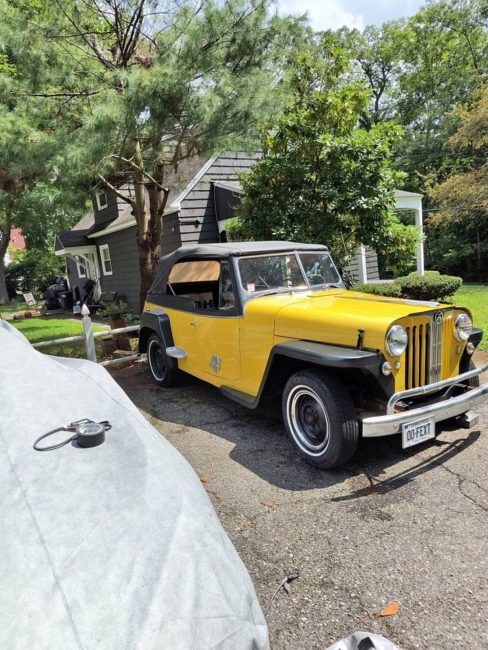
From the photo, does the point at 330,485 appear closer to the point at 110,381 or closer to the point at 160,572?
the point at 110,381

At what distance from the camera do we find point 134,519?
5.32 ft

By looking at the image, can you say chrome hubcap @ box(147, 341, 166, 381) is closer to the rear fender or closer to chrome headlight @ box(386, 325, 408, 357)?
the rear fender

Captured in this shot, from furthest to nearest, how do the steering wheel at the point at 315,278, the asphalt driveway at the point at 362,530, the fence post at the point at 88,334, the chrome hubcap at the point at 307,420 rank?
the fence post at the point at 88,334
the steering wheel at the point at 315,278
the chrome hubcap at the point at 307,420
the asphalt driveway at the point at 362,530

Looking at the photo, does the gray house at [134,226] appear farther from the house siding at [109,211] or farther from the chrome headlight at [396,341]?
the chrome headlight at [396,341]

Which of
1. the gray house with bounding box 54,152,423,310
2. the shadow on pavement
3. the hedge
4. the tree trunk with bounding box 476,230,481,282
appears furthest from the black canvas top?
the tree trunk with bounding box 476,230,481,282

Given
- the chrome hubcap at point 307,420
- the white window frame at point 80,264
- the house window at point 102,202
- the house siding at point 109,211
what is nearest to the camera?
the chrome hubcap at point 307,420

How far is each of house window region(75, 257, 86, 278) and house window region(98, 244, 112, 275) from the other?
2311mm

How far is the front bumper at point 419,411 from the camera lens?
2.95 meters

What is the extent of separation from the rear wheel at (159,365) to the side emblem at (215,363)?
1.06 m

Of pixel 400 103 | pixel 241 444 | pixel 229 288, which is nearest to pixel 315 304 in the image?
pixel 229 288

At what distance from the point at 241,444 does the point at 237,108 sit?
4539 mm

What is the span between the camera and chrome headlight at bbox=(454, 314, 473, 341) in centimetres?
364

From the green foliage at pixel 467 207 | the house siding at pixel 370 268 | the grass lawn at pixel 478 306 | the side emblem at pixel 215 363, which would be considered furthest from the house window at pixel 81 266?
the side emblem at pixel 215 363

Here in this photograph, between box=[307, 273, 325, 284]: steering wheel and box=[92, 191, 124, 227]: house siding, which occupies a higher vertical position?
box=[92, 191, 124, 227]: house siding
